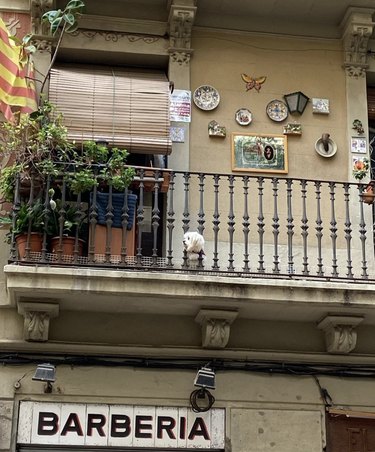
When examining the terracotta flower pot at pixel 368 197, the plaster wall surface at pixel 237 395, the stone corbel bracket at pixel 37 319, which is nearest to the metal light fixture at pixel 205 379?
the plaster wall surface at pixel 237 395

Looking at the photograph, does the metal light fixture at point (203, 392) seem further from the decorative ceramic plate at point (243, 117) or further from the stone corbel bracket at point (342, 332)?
the decorative ceramic plate at point (243, 117)

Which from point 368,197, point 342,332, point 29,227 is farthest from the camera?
point 368,197

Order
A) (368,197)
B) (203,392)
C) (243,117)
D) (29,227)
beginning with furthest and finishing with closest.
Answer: (243,117)
(368,197)
(203,392)
(29,227)

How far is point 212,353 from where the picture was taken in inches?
329

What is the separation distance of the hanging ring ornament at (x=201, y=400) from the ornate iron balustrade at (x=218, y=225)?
1.19 meters

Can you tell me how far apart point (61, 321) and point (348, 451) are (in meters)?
3.07

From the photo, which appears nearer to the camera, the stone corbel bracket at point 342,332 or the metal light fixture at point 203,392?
the metal light fixture at point 203,392

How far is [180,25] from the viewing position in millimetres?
9422

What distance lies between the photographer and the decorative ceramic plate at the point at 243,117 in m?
9.38

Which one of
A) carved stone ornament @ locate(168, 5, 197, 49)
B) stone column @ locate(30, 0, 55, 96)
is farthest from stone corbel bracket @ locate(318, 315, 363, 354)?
stone column @ locate(30, 0, 55, 96)

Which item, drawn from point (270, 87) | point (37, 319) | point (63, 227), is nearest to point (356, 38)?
point (270, 87)

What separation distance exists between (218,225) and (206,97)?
5.31 ft

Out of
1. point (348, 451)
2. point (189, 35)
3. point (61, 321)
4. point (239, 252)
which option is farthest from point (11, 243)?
point (348, 451)

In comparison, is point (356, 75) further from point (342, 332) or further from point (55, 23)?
point (55, 23)
